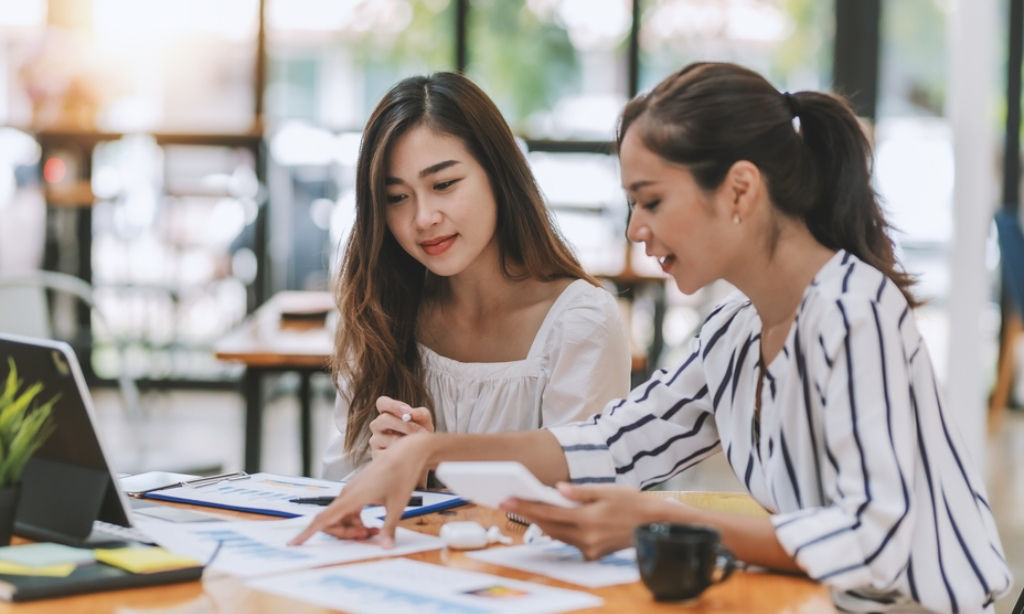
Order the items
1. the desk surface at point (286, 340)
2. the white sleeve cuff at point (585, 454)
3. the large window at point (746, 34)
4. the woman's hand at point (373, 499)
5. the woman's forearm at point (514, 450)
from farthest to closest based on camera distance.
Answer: the large window at point (746, 34) < the desk surface at point (286, 340) < the white sleeve cuff at point (585, 454) < the woman's forearm at point (514, 450) < the woman's hand at point (373, 499)

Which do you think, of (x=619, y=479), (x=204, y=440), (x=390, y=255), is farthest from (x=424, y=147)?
(x=204, y=440)

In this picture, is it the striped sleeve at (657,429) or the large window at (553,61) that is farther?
the large window at (553,61)

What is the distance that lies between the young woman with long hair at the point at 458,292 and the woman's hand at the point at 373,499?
1.96 feet

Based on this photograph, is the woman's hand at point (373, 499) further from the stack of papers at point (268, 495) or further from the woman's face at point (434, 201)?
the woman's face at point (434, 201)

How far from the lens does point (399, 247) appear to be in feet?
7.70

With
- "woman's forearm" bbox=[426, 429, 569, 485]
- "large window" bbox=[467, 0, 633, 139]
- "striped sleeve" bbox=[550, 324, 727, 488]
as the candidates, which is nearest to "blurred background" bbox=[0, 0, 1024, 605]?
"large window" bbox=[467, 0, 633, 139]

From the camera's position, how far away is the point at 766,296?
1.63 metres

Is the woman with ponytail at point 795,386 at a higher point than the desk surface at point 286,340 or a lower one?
higher

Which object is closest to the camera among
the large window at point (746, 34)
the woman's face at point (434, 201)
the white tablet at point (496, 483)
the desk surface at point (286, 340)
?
the white tablet at point (496, 483)

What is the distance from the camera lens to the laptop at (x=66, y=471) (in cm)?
142

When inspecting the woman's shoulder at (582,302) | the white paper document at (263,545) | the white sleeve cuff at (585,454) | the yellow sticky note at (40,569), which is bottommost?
the white paper document at (263,545)

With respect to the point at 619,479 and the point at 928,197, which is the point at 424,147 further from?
the point at 928,197

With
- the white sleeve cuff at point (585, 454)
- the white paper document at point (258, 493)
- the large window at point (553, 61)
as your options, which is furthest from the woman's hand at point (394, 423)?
the large window at point (553, 61)

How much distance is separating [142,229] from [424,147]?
5473mm
